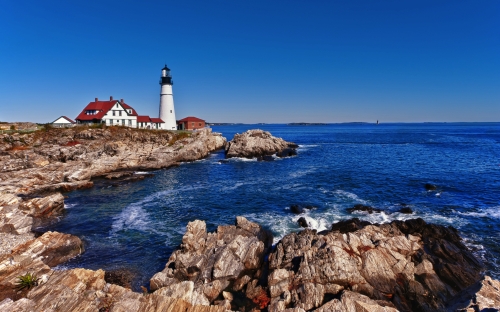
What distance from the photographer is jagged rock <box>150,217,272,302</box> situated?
18.2 meters

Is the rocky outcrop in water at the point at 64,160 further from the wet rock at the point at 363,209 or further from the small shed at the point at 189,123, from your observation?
the wet rock at the point at 363,209

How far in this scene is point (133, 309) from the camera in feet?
44.4

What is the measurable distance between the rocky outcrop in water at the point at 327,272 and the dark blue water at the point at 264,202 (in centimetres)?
303

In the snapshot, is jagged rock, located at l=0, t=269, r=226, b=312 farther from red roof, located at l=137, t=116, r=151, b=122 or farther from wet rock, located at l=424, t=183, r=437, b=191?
red roof, located at l=137, t=116, r=151, b=122

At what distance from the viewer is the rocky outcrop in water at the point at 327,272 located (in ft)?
51.8

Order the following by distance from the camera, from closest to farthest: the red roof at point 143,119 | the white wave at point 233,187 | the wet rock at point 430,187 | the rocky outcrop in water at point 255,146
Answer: the wet rock at point 430,187 → the white wave at point 233,187 → the rocky outcrop in water at point 255,146 → the red roof at point 143,119

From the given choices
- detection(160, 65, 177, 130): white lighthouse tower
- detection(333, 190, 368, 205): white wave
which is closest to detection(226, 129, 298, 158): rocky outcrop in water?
detection(160, 65, 177, 130): white lighthouse tower

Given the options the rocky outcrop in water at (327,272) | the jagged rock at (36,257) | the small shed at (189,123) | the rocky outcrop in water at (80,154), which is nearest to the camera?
the rocky outcrop in water at (327,272)

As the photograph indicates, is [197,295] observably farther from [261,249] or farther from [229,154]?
[229,154]

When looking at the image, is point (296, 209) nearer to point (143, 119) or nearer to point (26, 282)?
point (26, 282)

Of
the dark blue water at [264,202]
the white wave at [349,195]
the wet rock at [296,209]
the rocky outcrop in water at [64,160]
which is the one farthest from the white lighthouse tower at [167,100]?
the wet rock at [296,209]

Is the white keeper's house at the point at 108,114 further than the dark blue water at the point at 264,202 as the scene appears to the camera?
Yes

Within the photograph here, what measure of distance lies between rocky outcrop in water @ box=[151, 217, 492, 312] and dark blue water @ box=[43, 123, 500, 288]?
9.95ft

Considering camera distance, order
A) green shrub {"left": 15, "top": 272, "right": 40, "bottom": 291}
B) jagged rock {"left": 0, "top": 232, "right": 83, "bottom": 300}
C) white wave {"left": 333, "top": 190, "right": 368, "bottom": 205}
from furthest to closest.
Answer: white wave {"left": 333, "top": 190, "right": 368, "bottom": 205}, jagged rock {"left": 0, "top": 232, "right": 83, "bottom": 300}, green shrub {"left": 15, "top": 272, "right": 40, "bottom": 291}
